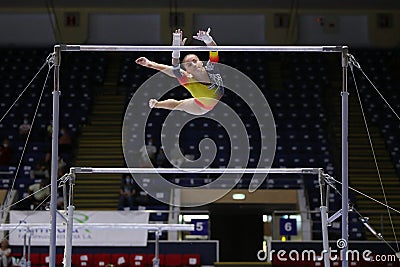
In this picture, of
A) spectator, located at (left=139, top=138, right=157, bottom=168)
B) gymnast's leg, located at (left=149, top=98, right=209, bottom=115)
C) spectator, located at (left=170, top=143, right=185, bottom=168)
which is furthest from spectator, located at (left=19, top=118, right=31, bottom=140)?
gymnast's leg, located at (left=149, top=98, right=209, bottom=115)

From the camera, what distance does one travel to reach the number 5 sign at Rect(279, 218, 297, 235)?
576 inches

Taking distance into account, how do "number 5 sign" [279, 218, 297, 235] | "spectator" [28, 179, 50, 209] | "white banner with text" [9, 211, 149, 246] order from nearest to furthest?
Result: "white banner with text" [9, 211, 149, 246]
"number 5 sign" [279, 218, 297, 235]
"spectator" [28, 179, 50, 209]

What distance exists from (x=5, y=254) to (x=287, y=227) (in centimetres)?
547

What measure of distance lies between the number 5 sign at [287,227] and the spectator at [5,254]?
5.31m

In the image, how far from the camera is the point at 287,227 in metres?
14.7

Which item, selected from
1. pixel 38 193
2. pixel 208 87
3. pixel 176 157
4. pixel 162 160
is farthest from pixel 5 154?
pixel 208 87

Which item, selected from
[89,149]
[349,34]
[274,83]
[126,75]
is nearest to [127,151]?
[89,149]

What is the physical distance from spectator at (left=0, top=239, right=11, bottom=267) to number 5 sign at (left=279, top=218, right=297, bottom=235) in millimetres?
5313

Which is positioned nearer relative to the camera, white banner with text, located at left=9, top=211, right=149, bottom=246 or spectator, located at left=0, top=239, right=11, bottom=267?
spectator, located at left=0, top=239, right=11, bottom=267

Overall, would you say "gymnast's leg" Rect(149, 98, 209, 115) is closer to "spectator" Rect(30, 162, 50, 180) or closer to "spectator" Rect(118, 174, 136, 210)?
"spectator" Rect(118, 174, 136, 210)

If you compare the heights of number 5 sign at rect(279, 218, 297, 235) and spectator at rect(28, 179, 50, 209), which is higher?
spectator at rect(28, 179, 50, 209)

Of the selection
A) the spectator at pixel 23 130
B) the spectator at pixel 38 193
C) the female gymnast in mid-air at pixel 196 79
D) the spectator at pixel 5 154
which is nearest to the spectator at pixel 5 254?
the spectator at pixel 38 193

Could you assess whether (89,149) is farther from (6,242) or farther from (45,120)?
(6,242)

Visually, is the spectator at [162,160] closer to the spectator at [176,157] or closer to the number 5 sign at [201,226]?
the spectator at [176,157]
